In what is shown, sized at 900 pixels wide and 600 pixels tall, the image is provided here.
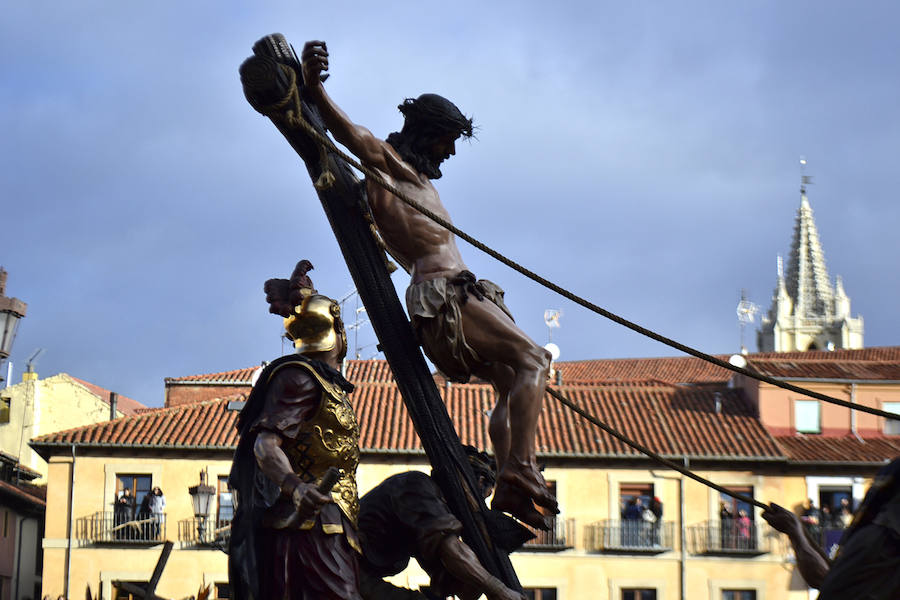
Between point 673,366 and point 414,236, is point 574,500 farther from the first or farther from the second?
point 414,236

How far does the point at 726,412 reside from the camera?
44781 millimetres

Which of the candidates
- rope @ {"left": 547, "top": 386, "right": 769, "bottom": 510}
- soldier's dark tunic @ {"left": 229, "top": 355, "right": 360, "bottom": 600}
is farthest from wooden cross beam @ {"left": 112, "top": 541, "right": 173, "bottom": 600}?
rope @ {"left": 547, "top": 386, "right": 769, "bottom": 510}

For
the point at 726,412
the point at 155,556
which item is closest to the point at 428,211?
the point at 155,556

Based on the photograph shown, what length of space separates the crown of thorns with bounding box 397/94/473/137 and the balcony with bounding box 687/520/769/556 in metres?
35.2

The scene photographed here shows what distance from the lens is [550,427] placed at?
42812mm

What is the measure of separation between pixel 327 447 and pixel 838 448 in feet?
125

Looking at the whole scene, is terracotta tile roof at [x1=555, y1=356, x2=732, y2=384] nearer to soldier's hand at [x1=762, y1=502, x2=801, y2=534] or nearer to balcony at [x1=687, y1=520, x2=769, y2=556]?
balcony at [x1=687, y1=520, x2=769, y2=556]

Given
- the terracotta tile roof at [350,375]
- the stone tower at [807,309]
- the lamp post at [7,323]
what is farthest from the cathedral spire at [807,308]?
the lamp post at [7,323]

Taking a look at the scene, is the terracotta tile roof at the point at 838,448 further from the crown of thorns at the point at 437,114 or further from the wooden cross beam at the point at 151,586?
the crown of thorns at the point at 437,114

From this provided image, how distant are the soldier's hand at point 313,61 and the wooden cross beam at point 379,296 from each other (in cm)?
7

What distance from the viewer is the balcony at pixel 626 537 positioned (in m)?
41.2

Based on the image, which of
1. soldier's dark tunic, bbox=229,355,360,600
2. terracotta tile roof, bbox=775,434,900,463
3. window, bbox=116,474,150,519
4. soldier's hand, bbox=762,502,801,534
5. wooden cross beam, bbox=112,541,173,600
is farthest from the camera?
terracotta tile roof, bbox=775,434,900,463

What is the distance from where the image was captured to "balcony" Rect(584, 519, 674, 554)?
4116 cm

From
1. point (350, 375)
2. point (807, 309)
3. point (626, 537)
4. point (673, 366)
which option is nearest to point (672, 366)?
point (673, 366)
